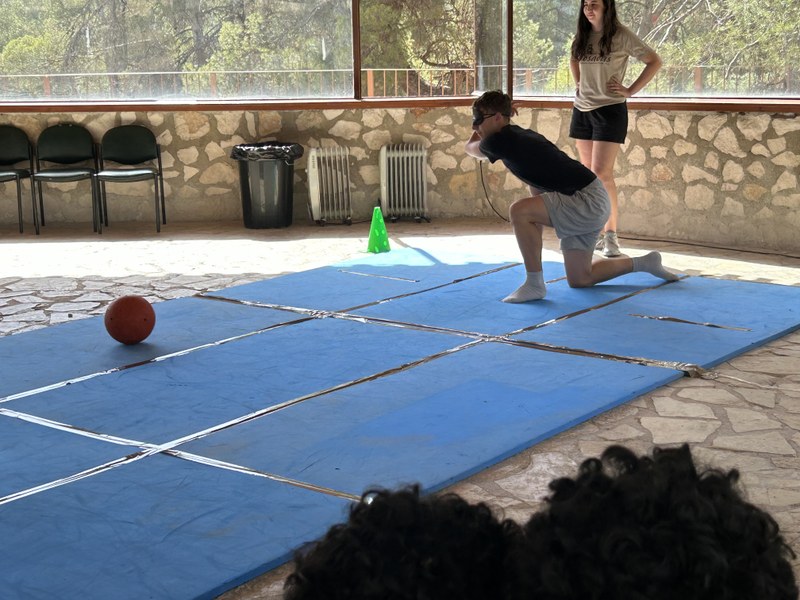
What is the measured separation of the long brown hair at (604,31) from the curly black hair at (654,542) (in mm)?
6133

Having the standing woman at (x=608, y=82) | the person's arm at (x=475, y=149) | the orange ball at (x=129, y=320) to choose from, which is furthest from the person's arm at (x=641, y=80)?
the orange ball at (x=129, y=320)

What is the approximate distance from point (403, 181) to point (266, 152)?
1.16m

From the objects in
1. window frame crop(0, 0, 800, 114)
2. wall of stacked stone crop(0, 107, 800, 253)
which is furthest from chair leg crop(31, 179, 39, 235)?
window frame crop(0, 0, 800, 114)

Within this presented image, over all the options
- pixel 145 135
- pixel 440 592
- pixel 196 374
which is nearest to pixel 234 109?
pixel 145 135

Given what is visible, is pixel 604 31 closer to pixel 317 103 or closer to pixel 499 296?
pixel 499 296

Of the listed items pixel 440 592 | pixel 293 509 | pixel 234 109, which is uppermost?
pixel 234 109

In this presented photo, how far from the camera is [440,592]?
2.60 feet

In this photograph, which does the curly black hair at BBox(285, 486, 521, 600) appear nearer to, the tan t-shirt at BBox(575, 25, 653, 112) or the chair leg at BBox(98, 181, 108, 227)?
the tan t-shirt at BBox(575, 25, 653, 112)

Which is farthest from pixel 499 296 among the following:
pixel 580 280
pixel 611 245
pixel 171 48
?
pixel 171 48

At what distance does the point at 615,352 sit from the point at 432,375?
2.80ft

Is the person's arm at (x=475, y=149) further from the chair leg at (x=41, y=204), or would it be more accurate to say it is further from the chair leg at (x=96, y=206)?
the chair leg at (x=41, y=204)

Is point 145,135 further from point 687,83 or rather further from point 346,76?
point 687,83

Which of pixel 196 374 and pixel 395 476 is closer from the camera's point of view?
pixel 395 476

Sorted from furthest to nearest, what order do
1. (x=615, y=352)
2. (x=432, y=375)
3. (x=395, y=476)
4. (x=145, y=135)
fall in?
(x=145, y=135), (x=615, y=352), (x=432, y=375), (x=395, y=476)
